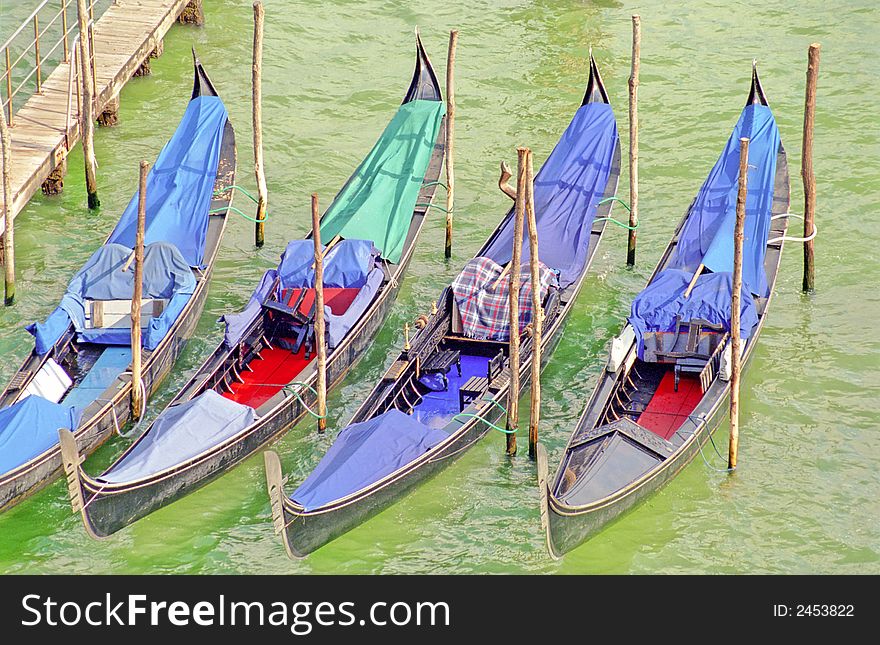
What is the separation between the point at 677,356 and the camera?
13.5 m

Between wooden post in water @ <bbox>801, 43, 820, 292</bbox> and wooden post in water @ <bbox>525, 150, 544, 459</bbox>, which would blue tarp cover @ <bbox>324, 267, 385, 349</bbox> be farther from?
wooden post in water @ <bbox>801, 43, 820, 292</bbox>

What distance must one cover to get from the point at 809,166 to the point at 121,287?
6.39 m

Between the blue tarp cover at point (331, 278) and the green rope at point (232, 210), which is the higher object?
the green rope at point (232, 210)

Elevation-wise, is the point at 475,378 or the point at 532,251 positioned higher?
the point at 532,251

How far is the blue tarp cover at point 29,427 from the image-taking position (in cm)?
1218

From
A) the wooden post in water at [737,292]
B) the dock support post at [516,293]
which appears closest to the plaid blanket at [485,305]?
the dock support post at [516,293]

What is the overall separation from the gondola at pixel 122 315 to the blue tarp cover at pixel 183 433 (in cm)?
64

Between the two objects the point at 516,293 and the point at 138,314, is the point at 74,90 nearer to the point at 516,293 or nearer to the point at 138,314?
the point at 138,314

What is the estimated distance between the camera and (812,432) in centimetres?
1334

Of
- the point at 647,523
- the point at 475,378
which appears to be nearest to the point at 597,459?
the point at 647,523

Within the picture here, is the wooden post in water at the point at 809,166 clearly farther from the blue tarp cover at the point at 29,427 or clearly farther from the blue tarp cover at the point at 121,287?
the blue tarp cover at the point at 29,427

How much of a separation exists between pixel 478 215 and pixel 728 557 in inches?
221

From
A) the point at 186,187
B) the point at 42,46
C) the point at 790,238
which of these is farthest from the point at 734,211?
the point at 42,46

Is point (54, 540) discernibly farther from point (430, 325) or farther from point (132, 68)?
point (132, 68)
